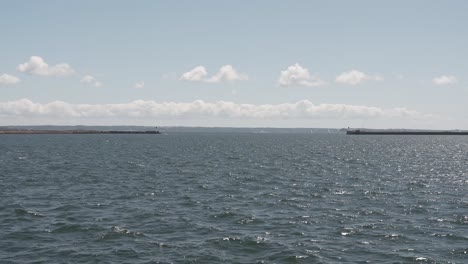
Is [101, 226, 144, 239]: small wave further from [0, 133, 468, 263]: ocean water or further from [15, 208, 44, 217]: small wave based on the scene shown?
[15, 208, 44, 217]: small wave

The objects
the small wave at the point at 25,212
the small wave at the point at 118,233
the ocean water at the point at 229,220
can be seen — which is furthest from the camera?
the small wave at the point at 25,212

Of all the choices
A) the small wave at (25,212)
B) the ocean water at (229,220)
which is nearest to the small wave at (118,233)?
the ocean water at (229,220)

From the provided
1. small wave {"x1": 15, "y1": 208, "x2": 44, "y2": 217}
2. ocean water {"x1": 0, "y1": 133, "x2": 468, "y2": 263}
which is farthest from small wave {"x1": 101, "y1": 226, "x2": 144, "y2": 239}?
small wave {"x1": 15, "y1": 208, "x2": 44, "y2": 217}

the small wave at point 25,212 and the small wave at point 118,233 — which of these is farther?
the small wave at point 25,212

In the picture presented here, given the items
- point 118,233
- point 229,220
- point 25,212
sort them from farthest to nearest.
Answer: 1. point 25,212
2. point 229,220
3. point 118,233

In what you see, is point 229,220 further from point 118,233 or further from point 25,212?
point 25,212

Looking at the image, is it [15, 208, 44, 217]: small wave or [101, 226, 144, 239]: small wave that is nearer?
[101, 226, 144, 239]: small wave

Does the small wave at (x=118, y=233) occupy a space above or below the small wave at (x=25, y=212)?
below

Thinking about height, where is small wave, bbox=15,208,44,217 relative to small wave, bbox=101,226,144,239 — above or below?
above

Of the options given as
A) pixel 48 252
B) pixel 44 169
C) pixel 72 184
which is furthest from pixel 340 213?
pixel 44 169

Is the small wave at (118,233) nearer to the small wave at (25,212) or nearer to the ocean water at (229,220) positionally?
the ocean water at (229,220)

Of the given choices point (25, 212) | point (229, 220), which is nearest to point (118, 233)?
point (229, 220)

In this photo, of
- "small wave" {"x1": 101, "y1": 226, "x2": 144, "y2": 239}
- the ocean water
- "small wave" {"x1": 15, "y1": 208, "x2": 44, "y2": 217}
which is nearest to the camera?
the ocean water

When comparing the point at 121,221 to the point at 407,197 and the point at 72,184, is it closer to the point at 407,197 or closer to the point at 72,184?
the point at 72,184
